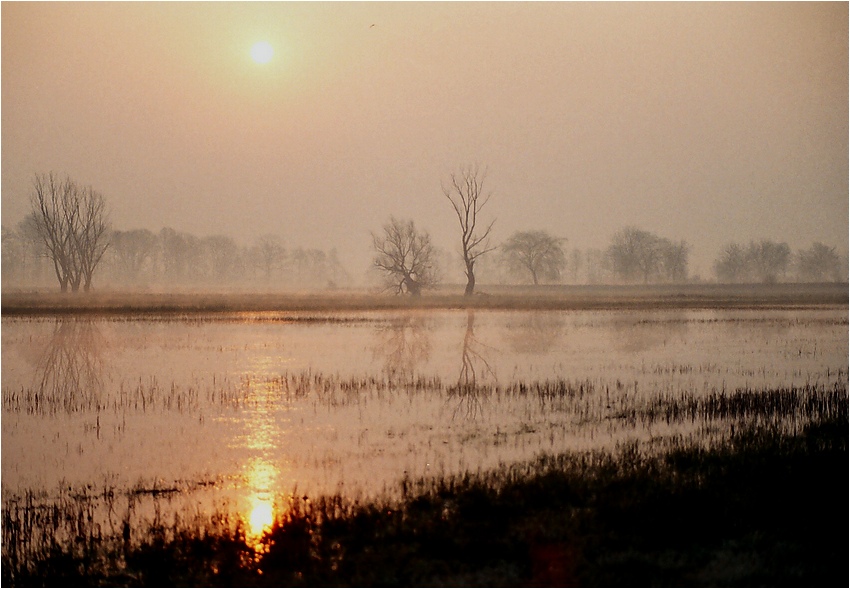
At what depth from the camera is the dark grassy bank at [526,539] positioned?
7855 millimetres

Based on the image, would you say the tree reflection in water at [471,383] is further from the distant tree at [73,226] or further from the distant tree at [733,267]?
the distant tree at [733,267]

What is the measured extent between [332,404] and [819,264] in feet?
563

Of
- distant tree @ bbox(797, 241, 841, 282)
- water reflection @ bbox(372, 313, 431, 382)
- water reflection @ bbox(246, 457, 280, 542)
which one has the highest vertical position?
distant tree @ bbox(797, 241, 841, 282)

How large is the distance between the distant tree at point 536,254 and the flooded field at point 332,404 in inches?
4404

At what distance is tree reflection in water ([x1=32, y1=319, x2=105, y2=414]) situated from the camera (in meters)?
18.9

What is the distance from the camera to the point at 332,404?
18.6 metres

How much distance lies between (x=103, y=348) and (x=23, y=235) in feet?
469

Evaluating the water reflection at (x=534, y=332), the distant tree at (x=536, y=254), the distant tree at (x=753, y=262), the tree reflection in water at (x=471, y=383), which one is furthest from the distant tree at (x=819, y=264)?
the tree reflection in water at (x=471, y=383)

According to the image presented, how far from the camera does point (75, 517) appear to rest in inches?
400

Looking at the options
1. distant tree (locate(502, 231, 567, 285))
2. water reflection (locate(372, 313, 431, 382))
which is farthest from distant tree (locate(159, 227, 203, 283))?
water reflection (locate(372, 313, 431, 382))

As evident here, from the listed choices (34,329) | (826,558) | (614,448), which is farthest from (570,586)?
(34,329)

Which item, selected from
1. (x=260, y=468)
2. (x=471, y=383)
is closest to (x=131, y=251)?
(x=471, y=383)

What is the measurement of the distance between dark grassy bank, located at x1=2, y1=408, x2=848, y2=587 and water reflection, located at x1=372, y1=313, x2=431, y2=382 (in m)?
12.5

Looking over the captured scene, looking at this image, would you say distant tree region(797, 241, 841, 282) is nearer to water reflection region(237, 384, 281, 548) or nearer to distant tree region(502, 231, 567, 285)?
distant tree region(502, 231, 567, 285)
